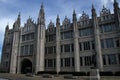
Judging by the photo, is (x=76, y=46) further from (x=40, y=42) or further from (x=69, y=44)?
(x=40, y=42)

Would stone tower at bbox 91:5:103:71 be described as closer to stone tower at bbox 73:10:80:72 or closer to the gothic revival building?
the gothic revival building

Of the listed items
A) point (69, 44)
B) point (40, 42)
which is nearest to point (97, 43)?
point (69, 44)

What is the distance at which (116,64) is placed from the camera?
34156 millimetres

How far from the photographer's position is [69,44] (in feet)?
139

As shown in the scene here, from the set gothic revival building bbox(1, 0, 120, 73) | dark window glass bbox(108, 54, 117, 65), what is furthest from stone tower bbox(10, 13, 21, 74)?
dark window glass bbox(108, 54, 117, 65)

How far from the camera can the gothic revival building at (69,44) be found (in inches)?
1419

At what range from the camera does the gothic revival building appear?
3604cm

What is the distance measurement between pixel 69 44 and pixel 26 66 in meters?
19.3

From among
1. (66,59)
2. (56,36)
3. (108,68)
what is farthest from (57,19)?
(108,68)

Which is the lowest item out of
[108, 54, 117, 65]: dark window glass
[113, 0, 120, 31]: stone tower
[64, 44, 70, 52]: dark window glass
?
[108, 54, 117, 65]: dark window glass

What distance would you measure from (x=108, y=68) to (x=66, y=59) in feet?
40.6

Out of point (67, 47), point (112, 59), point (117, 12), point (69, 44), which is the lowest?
point (112, 59)

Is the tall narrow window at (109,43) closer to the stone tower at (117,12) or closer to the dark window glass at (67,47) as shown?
the stone tower at (117,12)

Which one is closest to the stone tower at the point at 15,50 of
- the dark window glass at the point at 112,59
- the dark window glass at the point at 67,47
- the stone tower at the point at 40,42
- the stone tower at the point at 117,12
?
the stone tower at the point at 40,42
